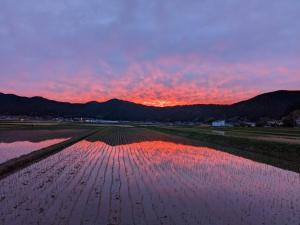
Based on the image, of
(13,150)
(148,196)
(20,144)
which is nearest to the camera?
(148,196)

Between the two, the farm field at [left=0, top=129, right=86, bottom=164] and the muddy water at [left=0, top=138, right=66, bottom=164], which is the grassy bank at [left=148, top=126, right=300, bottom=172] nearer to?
the muddy water at [left=0, top=138, right=66, bottom=164]

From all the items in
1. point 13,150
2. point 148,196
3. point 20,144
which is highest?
point 20,144

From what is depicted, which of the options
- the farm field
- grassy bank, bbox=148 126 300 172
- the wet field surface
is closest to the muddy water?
the farm field

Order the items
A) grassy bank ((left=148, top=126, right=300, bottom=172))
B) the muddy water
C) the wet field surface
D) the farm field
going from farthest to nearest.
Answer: the farm field → the muddy water → grassy bank ((left=148, top=126, right=300, bottom=172)) → the wet field surface

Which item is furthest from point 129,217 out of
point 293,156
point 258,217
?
point 293,156

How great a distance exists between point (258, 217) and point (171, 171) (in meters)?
7.27

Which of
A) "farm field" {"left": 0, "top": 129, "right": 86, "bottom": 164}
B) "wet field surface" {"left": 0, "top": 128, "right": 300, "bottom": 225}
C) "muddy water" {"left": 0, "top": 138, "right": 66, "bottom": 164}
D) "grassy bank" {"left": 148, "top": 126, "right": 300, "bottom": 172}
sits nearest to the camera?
"wet field surface" {"left": 0, "top": 128, "right": 300, "bottom": 225}

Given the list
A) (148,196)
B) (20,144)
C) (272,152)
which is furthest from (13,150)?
(272,152)

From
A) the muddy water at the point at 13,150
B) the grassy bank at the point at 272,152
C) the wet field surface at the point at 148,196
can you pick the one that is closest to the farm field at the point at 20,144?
the muddy water at the point at 13,150

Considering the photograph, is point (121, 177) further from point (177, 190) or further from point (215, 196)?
point (215, 196)

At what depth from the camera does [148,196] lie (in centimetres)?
978

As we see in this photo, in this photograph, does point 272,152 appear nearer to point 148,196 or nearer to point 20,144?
point 148,196

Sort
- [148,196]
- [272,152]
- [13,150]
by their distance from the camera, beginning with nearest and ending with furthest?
[148,196] → [272,152] → [13,150]

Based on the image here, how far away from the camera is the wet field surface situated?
7.54 metres
